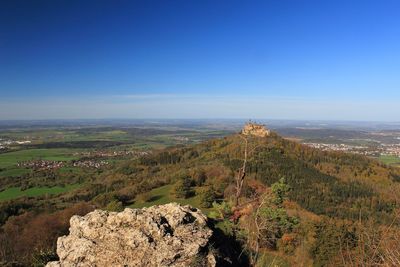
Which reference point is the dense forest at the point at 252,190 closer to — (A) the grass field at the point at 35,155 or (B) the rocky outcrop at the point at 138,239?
(B) the rocky outcrop at the point at 138,239

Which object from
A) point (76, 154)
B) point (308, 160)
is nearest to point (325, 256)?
point (308, 160)

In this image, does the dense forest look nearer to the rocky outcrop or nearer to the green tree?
the green tree

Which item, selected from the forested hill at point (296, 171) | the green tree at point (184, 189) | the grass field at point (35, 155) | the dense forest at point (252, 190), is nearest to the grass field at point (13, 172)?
the grass field at point (35, 155)

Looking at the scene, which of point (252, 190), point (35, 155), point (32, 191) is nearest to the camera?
point (252, 190)

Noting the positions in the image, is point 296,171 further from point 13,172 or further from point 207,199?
point 13,172

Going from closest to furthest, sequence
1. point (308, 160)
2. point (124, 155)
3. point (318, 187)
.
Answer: point (318, 187) → point (308, 160) → point (124, 155)

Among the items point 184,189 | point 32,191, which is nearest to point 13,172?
point 32,191

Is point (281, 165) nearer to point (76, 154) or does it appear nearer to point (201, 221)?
point (201, 221)
